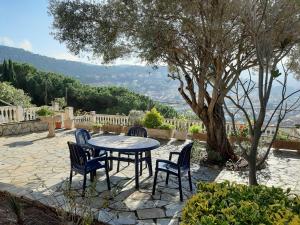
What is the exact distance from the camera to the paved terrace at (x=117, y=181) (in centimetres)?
385

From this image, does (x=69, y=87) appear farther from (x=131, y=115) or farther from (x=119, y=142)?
(x=119, y=142)

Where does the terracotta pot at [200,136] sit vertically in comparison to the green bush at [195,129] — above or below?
below

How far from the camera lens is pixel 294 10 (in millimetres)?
4355

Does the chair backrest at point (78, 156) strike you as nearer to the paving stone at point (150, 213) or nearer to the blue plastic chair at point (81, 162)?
the blue plastic chair at point (81, 162)

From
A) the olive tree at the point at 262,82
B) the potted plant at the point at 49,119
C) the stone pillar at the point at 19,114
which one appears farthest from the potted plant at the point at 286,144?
the stone pillar at the point at 19,114

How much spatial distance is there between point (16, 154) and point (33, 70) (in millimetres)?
24390

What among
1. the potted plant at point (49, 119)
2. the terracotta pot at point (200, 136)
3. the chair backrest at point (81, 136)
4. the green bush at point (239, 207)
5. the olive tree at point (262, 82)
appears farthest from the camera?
the potted plant at point (49, 119)

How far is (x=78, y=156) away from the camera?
14.5ft

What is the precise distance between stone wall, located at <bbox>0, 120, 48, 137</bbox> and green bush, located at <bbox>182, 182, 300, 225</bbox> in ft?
29.2

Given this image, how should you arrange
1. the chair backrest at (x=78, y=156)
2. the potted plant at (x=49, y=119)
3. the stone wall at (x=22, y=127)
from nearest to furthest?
the chair backrest at (x=78, y=156) → the potted plant at (x=49, y=119) → the stone wall at (x=22, y=127)

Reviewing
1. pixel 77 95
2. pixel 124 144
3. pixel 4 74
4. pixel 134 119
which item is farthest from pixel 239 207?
pixel 4 74

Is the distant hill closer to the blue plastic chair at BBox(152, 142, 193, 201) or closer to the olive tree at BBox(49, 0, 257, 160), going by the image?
the olive tree at BBox(49, 0, 257, 160)

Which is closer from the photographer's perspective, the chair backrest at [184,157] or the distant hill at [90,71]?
the chair backrest at [184,157]

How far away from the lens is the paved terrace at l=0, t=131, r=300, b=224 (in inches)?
151
